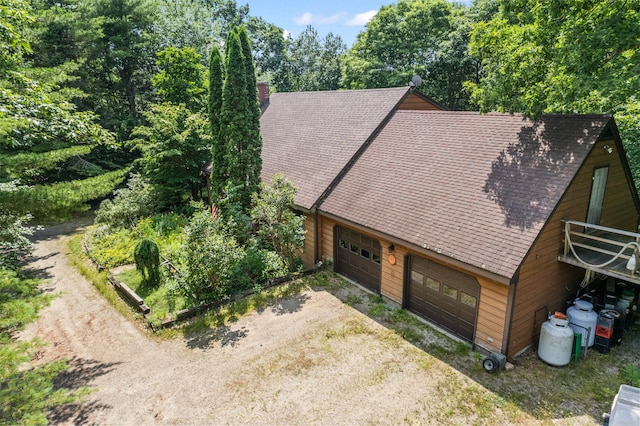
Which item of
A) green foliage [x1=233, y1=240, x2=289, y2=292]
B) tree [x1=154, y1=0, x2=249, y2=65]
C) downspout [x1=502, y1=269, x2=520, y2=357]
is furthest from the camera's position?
tree [x1=154, y1=0, x2=249, y2=65]

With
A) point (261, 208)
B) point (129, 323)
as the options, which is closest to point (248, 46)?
point (261, 208)

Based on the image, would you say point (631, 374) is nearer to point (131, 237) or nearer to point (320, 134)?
point (320, 134)

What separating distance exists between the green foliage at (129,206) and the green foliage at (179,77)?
7.34 m

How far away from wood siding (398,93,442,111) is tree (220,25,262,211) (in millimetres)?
6738

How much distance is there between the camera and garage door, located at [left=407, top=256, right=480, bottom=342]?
32.3 ft

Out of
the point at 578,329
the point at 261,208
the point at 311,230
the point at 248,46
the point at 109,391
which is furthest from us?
the point at 248,46

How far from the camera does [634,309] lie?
35.5ft

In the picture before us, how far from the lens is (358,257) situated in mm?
13250

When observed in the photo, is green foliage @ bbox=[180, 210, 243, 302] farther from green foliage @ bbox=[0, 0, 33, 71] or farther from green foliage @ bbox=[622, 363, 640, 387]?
green foliage @ bbox=[622, 363, 640, 387]

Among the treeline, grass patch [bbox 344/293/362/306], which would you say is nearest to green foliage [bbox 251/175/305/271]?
grass patch [bbox 344/293/362/306]

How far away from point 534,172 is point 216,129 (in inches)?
490

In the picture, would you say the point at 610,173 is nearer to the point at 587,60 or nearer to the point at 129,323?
the point at 587,60

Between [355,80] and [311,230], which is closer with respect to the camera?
[311,230]

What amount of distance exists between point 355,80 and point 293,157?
24151mm
